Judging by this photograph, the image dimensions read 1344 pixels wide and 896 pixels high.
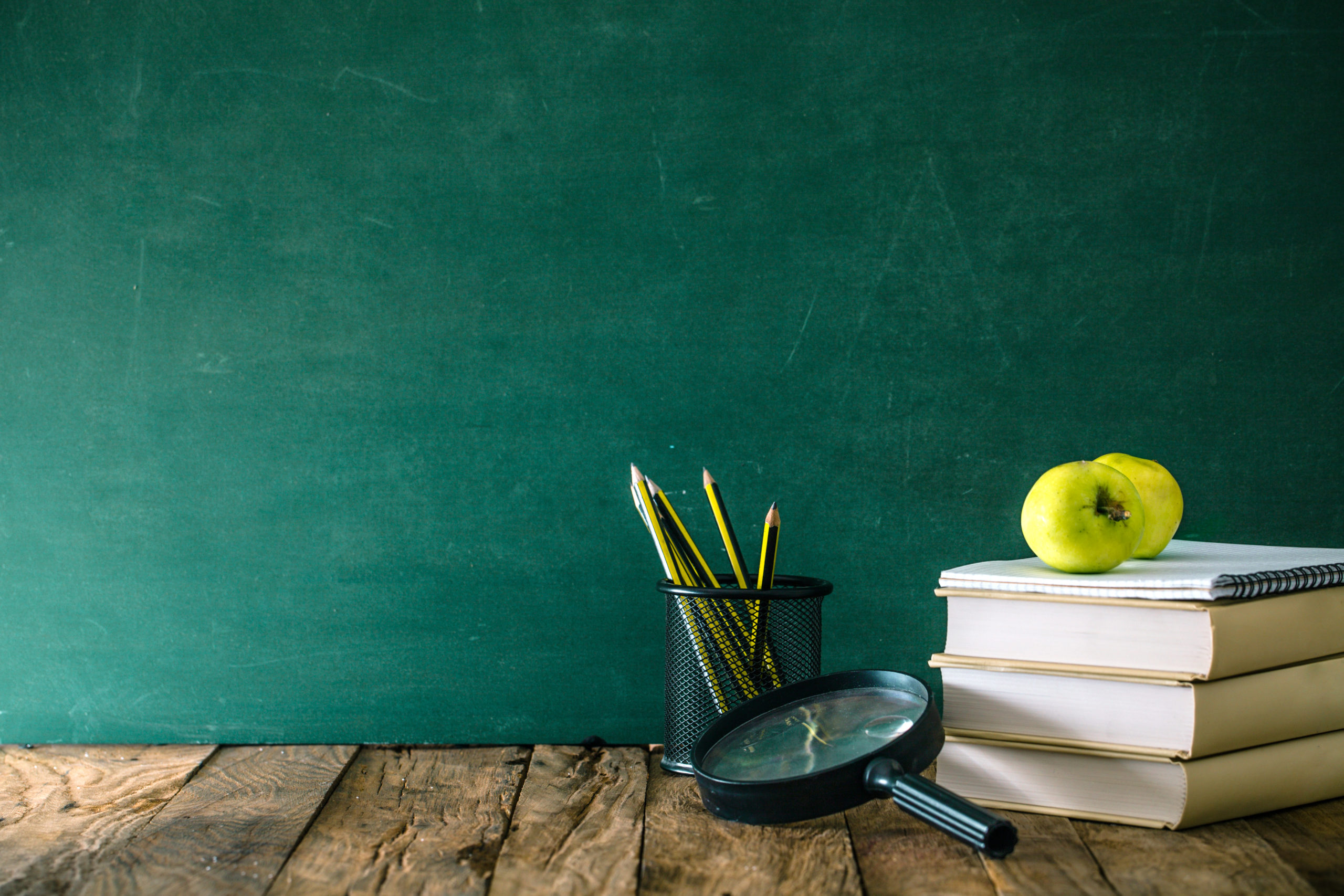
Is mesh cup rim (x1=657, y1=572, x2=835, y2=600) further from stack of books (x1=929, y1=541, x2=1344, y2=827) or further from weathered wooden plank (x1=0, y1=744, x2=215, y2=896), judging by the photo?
weathered wooden plank (x1=0, y1=744, x2=215, y2=896)

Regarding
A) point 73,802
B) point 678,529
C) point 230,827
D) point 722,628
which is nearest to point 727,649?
point 722,628

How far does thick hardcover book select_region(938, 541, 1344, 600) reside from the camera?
2.37ft

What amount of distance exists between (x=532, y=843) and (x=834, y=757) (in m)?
0.25

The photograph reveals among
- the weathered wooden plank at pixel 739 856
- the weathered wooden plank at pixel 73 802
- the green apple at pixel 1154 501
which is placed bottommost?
the weathered wooden plank at pixel 73 802

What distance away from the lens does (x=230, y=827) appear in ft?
2.56

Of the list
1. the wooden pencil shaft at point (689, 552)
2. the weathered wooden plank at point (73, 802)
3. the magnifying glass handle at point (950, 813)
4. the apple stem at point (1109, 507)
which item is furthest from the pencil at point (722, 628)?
the weathered wooden plank at point (73, 802)

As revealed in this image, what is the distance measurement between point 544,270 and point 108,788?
661 mm

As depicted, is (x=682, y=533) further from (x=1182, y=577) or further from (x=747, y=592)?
(x=1182, y=577)

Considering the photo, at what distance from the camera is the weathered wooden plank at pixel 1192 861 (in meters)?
0.64

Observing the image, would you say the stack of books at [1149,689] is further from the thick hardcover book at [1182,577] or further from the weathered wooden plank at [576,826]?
the weathered wooden plank at [576,826]

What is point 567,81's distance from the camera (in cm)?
98

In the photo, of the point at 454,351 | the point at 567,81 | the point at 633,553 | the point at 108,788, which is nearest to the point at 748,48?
the point at 567,81

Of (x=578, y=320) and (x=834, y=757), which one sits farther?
(x=578, y=320)

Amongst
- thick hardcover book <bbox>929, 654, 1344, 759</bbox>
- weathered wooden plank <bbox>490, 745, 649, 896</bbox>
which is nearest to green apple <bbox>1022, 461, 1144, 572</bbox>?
thick hardcover book <bbox>929, 654, 1344, 759</bbox>
